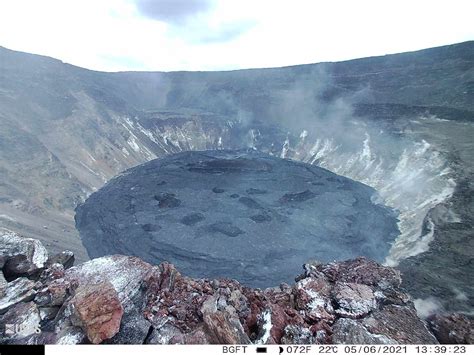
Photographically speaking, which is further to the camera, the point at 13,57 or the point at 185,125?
the point at 185,125

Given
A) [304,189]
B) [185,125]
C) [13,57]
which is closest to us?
[304,189]

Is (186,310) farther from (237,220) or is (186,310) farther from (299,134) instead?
(299,134)

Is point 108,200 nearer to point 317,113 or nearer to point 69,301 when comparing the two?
point 69,301

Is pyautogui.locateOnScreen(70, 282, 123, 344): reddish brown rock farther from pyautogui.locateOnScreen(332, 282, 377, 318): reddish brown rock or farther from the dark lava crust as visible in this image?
the dark lava crust

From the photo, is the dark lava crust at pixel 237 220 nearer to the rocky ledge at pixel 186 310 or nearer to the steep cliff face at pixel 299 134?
the steep cliff face at pixel 299 134

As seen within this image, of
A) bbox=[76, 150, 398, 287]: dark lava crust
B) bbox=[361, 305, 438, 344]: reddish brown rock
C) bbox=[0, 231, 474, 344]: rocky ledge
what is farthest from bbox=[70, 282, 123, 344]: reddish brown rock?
bbox=[76, 150, 398, 287]: dark lava crust

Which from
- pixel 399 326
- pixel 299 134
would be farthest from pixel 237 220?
pixel 299 134

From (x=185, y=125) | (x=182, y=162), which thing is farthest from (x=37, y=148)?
(x=185, y=125)
